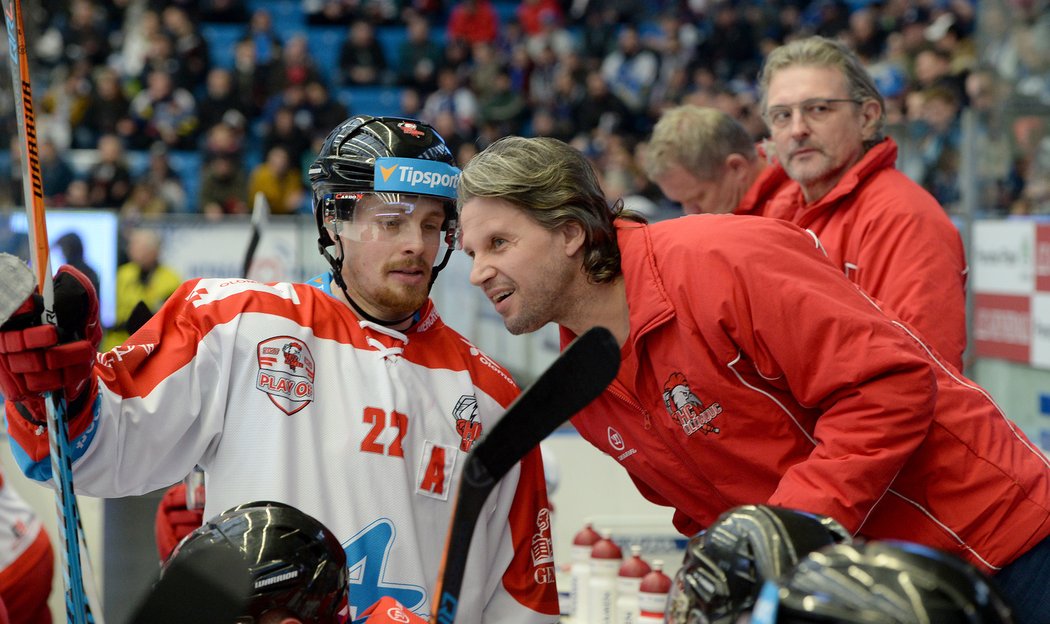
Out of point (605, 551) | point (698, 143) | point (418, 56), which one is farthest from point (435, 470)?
point (418, 56)

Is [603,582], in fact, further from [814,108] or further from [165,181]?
[165,181]

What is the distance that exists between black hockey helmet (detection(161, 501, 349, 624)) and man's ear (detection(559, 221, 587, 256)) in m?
0.72

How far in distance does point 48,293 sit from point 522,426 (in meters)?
0.74

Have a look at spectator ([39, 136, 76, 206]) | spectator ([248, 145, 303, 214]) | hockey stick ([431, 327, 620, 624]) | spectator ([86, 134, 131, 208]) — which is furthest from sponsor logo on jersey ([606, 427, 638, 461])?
spectator ([39, 136, 76, 206])

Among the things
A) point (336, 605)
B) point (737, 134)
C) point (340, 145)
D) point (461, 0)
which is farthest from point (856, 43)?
point (336, 605)

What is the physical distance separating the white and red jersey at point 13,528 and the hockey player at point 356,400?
1.08 m

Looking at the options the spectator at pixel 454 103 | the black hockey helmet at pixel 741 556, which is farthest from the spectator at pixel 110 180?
the black hockey helmet at pixel 741 556

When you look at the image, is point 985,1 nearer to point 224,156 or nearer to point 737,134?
point 737,134

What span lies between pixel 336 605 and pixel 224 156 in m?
8.89

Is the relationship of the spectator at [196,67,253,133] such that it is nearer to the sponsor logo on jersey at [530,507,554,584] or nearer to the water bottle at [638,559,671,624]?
the water bottle at [638,559,671,624]

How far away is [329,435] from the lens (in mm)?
2121

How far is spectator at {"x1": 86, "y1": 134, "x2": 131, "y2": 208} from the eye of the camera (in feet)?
31.5

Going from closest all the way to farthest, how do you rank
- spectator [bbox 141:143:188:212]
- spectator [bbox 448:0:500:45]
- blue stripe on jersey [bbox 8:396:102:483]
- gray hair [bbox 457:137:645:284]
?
1. blue stripe on jersey [bbox 8:396:102:483]
2. gray hair [bbox 457:137:645:284]
3. spectator [bbox 141:143:188:212]
4. spectator [bbox 448:0:500:45]

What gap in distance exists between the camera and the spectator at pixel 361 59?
12.2 metres
